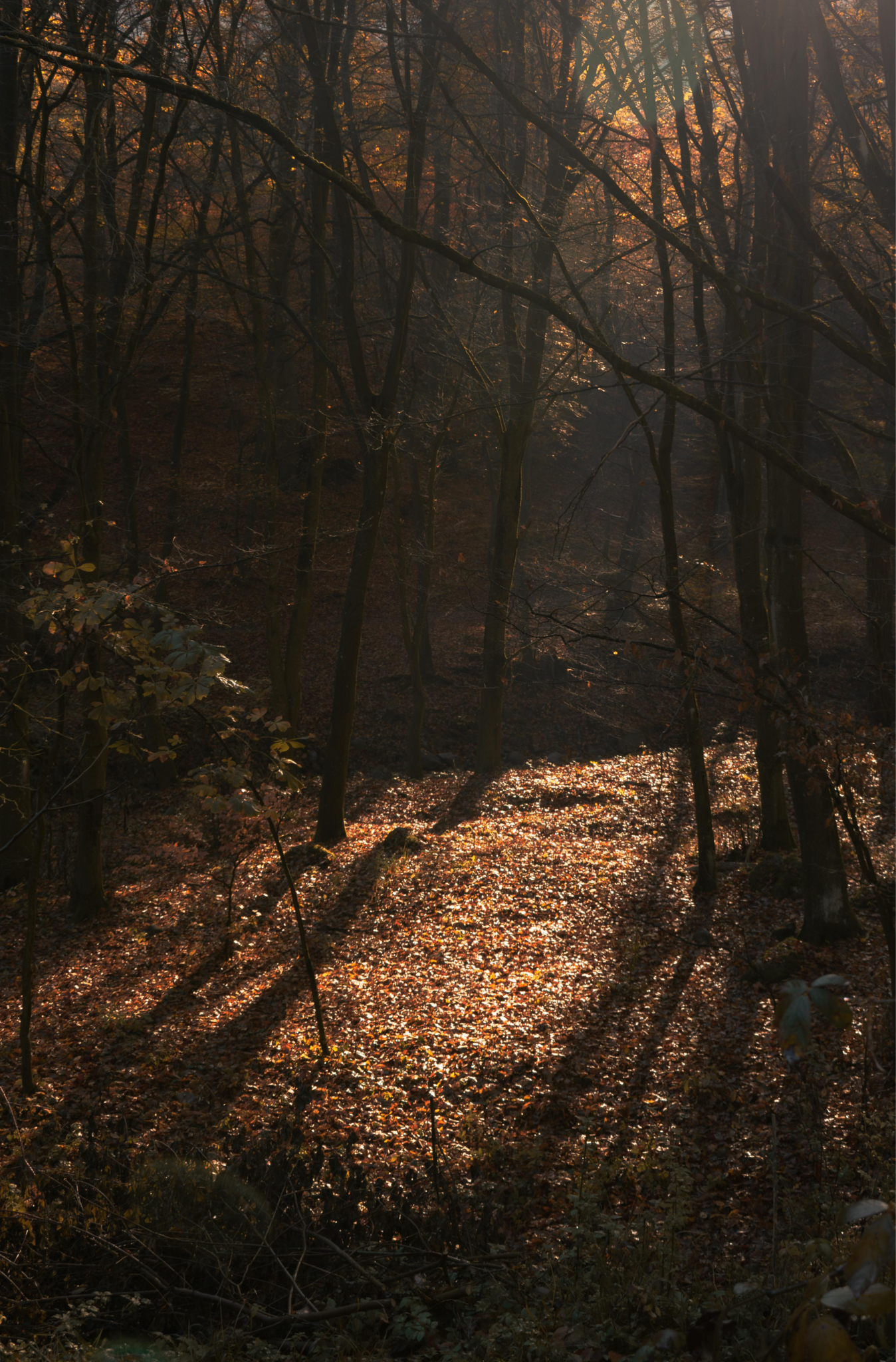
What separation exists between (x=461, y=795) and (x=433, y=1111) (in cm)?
989

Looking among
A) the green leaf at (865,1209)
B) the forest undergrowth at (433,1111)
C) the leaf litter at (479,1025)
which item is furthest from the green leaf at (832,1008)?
the leaf litter at (479,1025)

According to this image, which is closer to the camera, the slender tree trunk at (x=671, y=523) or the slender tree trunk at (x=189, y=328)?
the slender tree trunk at (x=671, y=523)

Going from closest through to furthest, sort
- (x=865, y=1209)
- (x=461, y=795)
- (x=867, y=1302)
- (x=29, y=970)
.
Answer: (x=867, y=1302), (x=865, y=1209), (x=29, y=970), (x=461, y=795)

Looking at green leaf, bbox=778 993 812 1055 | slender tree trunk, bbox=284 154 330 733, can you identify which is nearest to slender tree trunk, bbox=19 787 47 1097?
green leaf, bbox=778 993 812 1055

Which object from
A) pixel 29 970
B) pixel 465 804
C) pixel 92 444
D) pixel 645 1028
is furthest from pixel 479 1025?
pixel 465 804

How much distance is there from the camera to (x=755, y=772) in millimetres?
13984

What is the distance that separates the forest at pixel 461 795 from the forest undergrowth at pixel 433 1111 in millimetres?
40

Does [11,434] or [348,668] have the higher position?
[11,434]

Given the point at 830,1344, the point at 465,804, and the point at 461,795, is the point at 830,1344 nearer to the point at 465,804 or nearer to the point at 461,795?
the point at 465,804

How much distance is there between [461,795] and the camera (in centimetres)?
1429

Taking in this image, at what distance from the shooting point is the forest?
3.53 meters

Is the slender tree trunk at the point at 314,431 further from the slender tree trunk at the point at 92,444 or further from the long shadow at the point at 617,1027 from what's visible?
the long shadow at the point at 617,1027

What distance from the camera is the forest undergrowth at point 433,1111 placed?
3.39 metres

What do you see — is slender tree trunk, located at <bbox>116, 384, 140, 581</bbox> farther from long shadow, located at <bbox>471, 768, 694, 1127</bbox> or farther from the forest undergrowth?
long shadow, located at <bbox>471, 768, 694, 1127</bbox>
